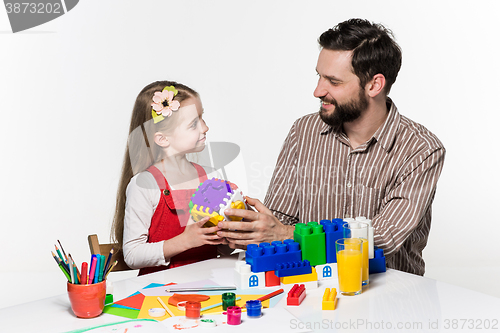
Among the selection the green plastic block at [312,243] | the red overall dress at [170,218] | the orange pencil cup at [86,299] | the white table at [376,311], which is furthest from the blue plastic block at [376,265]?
the orange pencil cup at [86,299]

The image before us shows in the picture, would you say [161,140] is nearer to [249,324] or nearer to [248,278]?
[248,278]

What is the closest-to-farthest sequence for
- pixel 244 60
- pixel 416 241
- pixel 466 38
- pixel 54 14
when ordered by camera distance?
1. pixel 416 241
2. pixel 244 60
3. pixel 54 14
4. pixel 466 38

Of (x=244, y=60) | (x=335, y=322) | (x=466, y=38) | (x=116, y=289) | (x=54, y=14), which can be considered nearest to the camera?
(x=335, y=322)

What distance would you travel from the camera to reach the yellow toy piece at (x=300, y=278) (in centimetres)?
142

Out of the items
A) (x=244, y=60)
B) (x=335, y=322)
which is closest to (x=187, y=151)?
(x=335, y=322)

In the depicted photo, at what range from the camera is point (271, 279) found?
142 cm

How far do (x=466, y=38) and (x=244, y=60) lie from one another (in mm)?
1682

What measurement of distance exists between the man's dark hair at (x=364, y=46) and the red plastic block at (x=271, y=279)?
976mm

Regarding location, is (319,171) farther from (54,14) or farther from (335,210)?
(54,14)

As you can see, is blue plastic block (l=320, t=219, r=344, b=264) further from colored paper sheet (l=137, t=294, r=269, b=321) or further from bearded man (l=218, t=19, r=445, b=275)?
bearded man (l=218, t=19, r=445, b=275)

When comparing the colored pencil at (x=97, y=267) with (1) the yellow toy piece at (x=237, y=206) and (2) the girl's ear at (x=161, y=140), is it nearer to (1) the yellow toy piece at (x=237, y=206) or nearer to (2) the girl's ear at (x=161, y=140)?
(1) the yellow toy piece at (x=237, y=206)

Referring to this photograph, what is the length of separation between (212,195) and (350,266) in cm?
49

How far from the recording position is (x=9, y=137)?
3.48 meters

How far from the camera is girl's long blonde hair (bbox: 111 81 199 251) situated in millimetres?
1879
